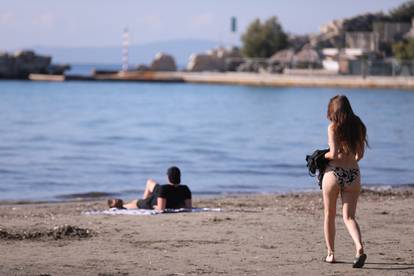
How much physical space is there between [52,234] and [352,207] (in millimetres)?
3657

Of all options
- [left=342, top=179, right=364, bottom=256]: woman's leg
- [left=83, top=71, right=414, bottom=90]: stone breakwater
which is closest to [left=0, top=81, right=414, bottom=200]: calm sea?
[left=342, top=179, right=364, bottom=256]: woman's leg

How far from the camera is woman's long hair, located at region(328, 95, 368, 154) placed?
29.9 feet

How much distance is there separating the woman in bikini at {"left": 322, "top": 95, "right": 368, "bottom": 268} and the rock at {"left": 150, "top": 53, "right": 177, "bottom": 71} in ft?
459

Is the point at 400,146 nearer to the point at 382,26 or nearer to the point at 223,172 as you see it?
the point at 223,172

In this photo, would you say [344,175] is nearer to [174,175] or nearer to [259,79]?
[174,175]

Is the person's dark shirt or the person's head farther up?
the person's head

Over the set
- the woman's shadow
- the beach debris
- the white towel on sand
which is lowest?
the white towel on sand

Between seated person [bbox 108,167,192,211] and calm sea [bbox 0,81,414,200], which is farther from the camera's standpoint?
calm sea [bbox 0,81,414,200]

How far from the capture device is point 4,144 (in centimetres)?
3388

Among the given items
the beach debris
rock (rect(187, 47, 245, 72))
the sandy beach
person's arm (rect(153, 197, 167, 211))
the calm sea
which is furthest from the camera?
rock (rect(187, 47, 245, 72))

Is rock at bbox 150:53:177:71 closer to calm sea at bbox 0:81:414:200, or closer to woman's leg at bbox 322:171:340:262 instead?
calm sea at bbox 0:81:414:200

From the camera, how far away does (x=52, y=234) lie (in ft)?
36.8

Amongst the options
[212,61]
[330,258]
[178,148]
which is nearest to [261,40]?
[212,61]

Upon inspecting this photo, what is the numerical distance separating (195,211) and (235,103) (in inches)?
2524
